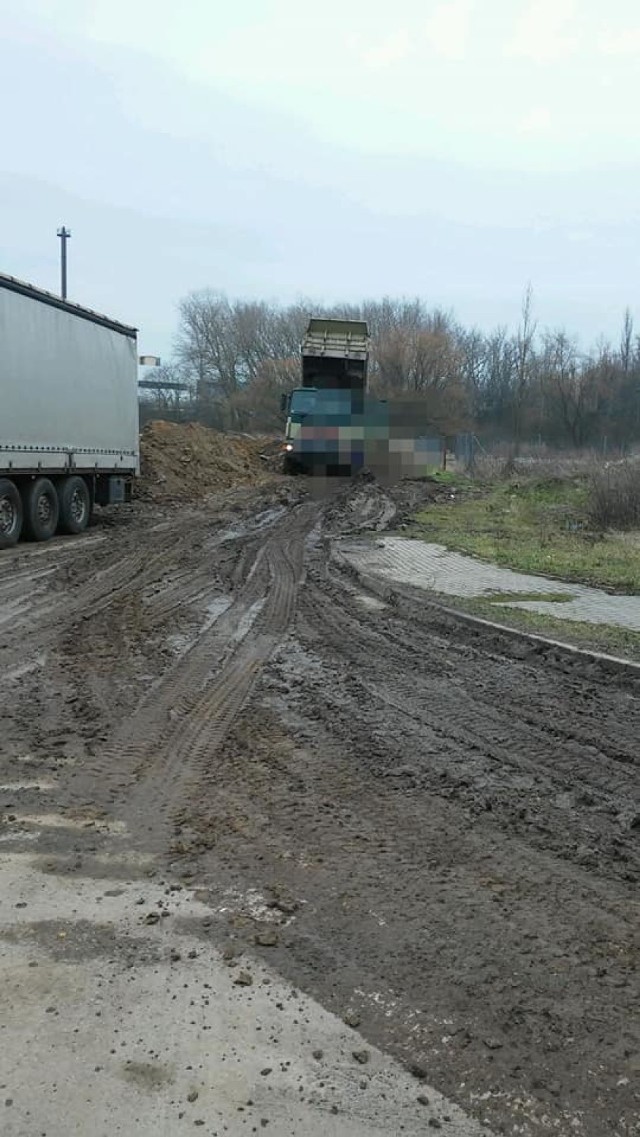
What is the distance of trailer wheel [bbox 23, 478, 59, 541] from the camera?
16.1 meters

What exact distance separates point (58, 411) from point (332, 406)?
1300 cm

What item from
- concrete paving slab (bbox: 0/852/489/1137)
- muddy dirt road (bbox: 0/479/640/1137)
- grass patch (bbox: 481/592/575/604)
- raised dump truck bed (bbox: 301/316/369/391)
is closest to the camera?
concrete paving slab (bbox: 0/852/489/1137)

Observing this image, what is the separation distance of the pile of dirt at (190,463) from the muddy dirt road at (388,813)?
60.6ft

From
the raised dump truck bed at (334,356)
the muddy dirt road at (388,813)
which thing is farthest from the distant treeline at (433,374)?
the muddy dirt road at (388,813)

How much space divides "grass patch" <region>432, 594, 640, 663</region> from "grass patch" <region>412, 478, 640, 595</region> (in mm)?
2248

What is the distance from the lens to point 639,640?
8.43 meters

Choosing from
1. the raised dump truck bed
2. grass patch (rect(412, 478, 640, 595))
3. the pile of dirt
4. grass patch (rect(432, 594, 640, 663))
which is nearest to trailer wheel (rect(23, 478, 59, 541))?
grass patch (rect(412, 478, 640, 595))

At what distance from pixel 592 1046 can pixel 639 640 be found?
239 inches

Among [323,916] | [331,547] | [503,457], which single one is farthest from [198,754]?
[503,457]

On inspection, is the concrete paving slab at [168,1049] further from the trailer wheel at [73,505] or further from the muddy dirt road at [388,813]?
the trailer wheel at [73,505]

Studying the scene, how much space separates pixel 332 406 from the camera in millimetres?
28234

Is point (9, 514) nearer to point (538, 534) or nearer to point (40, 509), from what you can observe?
point (40, 509)

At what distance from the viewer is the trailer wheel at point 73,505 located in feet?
57.4

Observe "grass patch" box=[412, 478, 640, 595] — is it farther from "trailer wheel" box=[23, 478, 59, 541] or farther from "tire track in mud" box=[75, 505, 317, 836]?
"trailer wheel" box=[23, 478, 59, 541]
